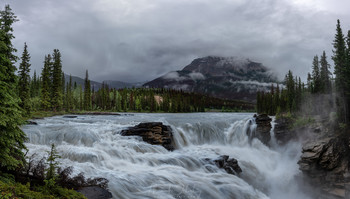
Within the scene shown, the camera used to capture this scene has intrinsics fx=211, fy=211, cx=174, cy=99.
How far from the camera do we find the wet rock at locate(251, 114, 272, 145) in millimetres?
31220

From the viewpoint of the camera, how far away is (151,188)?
12.2 m

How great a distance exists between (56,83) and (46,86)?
3.88m

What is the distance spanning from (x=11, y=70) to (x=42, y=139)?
12.6 m

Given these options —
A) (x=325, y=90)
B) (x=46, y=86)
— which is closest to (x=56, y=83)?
(x=46, y=86)

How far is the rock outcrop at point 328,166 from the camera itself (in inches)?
730

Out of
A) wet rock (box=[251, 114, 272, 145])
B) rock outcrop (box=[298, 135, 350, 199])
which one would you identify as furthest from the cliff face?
wet rock (box=[251, 114, 272, 145])

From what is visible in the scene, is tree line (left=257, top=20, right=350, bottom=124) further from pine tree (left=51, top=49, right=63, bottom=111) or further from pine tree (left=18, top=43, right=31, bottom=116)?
pine tree (left=51, top=49, right=63, bottom=111)

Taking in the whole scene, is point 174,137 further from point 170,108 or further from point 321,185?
point 170,108

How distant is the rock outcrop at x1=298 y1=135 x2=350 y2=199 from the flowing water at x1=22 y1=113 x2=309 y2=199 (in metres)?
1.73

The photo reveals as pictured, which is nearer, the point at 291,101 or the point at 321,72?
the point at 321,72

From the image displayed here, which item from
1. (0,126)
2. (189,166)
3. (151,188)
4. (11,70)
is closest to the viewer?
(0,126)

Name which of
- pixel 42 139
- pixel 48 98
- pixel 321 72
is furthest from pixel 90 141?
pixel 321 72

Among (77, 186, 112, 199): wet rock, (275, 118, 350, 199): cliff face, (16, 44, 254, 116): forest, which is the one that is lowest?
(275, 118, 350, 199): cliff face

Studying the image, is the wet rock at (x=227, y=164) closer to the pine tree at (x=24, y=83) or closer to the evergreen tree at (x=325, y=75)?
the pine tree at (x=24, y=83)
